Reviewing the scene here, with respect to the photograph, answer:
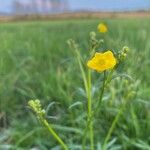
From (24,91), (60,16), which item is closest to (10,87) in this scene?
(24,91)

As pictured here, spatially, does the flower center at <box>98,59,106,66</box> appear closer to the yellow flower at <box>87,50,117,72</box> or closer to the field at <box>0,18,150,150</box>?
the yellow flower at <box>87,50,117,72</box>

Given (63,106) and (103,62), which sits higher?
(103,62)

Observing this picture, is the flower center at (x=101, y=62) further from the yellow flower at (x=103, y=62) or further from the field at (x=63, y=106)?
the field at (x=63, y=106)

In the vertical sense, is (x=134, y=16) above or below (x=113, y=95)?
below

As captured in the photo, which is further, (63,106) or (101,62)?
(63,106)

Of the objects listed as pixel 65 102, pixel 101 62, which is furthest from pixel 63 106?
pixel 101 62

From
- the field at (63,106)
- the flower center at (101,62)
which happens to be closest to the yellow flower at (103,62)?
the flower center at (101,62)

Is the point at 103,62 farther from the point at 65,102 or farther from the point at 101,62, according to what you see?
the point at 65,102

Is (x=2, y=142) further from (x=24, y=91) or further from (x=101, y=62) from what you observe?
(x=101, y=62)
